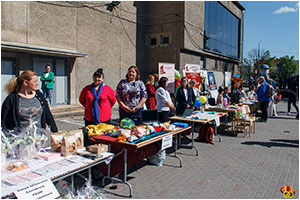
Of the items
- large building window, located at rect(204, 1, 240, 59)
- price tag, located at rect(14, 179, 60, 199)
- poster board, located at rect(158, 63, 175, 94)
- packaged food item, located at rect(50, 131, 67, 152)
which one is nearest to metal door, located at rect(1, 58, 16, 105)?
poster board, located at rect(158, 63, 175, 94)

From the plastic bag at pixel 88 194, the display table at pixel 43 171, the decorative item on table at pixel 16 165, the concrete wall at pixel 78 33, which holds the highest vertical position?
the concrete wall at pixel 78 33

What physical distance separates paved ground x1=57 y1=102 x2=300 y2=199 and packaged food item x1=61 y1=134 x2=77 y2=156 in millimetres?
A: 1061

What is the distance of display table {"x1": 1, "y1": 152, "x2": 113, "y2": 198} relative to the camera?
2.16 meters

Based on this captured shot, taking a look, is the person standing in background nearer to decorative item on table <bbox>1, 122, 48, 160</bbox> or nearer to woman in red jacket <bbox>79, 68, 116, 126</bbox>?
woman in red jacket <bbox>79, 68, 116, 126</bbox>

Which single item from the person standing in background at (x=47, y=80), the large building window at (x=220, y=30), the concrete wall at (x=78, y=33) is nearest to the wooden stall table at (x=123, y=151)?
the person standing in background at (x=47, y=80)

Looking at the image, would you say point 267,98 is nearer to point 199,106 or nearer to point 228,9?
point 199,106

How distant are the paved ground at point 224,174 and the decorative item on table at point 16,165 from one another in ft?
4.80

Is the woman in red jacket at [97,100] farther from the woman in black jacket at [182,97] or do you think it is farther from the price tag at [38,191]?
the woman in black jacket at [182,97]

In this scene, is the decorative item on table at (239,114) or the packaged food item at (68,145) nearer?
the packaged food item at (68,145)

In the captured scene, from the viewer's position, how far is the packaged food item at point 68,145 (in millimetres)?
2857

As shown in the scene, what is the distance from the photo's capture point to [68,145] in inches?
113

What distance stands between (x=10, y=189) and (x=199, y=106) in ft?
22.0

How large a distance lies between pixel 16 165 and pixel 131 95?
254cm

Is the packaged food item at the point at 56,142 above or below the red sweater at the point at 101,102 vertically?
below
